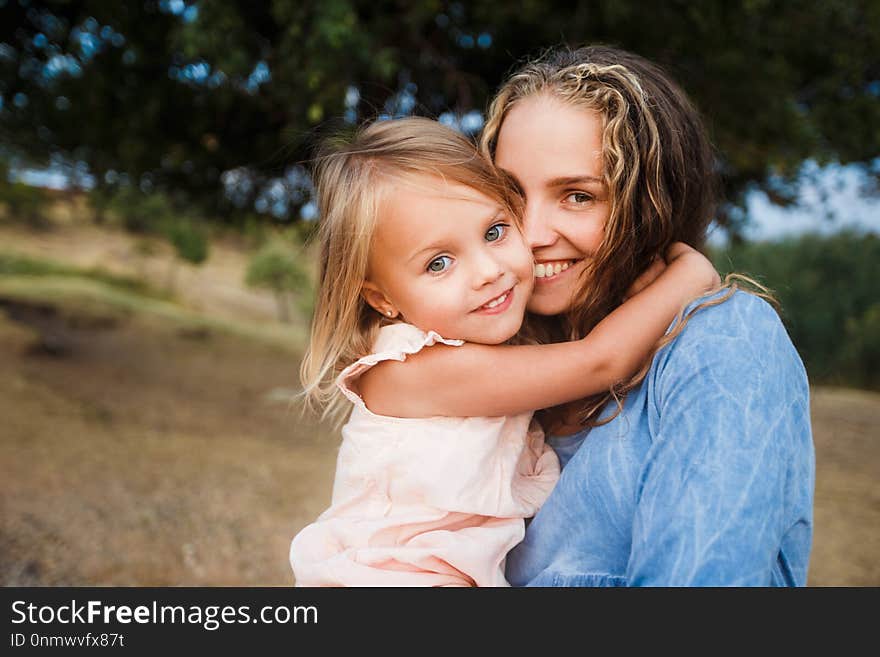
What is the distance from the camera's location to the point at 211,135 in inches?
268

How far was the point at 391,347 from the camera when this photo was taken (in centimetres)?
177

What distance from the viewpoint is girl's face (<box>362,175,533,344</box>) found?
5.56 ft

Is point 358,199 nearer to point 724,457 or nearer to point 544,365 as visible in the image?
point 544,365

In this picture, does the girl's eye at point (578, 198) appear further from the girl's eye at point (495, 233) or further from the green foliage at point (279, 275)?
the green foliage at point (279, 275)

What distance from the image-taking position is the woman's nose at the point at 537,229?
69.0 inches

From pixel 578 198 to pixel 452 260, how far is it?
0.33 metres

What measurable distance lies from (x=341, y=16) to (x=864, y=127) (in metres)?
4.64

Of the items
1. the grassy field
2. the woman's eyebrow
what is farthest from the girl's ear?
the grassy field

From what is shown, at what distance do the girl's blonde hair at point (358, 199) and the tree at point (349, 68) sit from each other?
243 centimetres

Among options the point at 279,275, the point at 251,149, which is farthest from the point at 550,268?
the point at 279,275

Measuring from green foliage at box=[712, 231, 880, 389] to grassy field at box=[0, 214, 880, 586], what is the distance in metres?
0.83

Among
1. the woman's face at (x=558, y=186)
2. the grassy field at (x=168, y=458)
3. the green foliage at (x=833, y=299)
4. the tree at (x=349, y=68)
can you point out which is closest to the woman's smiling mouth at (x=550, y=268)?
the woman's face at (x=558, y=186)

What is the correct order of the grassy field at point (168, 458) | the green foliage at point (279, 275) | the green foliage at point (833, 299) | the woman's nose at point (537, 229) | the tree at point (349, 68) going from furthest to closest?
the green foliage at point (279, 275) → the green foliage at point (833, 299) → the grassy field at point (168, 458) → the tree at point (349, 68) → the woman's nose at point (537, 229)

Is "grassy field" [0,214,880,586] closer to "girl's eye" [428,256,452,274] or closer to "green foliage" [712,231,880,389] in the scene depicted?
"green foliage" [712,231,880,389]
